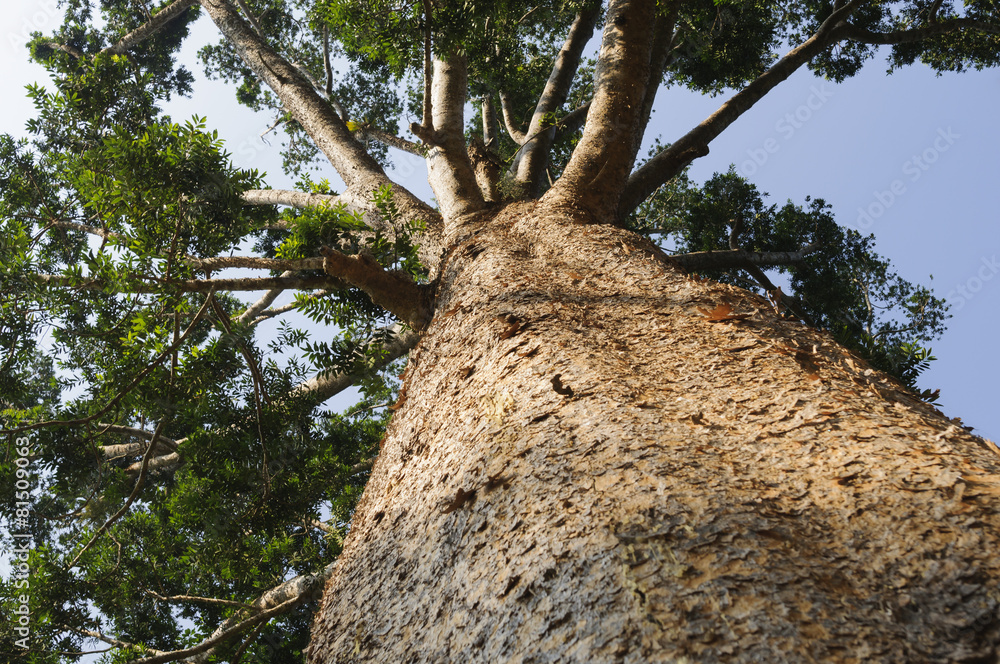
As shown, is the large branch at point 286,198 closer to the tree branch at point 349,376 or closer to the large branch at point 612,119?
the tree branch at point 349,376

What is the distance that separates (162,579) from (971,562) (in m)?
5.63

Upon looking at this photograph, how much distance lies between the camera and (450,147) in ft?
14.6

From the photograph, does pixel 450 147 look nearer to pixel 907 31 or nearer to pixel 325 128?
pixel 325 128

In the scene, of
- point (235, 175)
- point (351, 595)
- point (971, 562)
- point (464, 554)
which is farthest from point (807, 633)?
point (235, 175)

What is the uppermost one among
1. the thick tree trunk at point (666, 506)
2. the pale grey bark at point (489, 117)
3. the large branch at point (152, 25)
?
the large branch at point (152, 25)

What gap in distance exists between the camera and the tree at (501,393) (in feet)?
3.60

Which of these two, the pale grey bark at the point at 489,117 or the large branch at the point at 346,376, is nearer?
the large branch at the point at 346,376

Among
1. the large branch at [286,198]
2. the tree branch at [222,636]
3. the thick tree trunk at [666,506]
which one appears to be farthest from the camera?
the large branch at [286,198]

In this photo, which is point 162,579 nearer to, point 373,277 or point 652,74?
point 373,277

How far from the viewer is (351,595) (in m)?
1.69

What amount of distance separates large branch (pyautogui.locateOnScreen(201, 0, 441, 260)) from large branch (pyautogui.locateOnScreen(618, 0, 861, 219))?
1.47 meters

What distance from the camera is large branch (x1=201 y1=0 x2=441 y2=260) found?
13.9 feet

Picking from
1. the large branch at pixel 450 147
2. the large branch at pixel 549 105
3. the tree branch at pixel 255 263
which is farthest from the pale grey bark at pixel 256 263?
the large branch at pixel 549 105

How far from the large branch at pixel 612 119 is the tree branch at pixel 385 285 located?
1.00 meters
